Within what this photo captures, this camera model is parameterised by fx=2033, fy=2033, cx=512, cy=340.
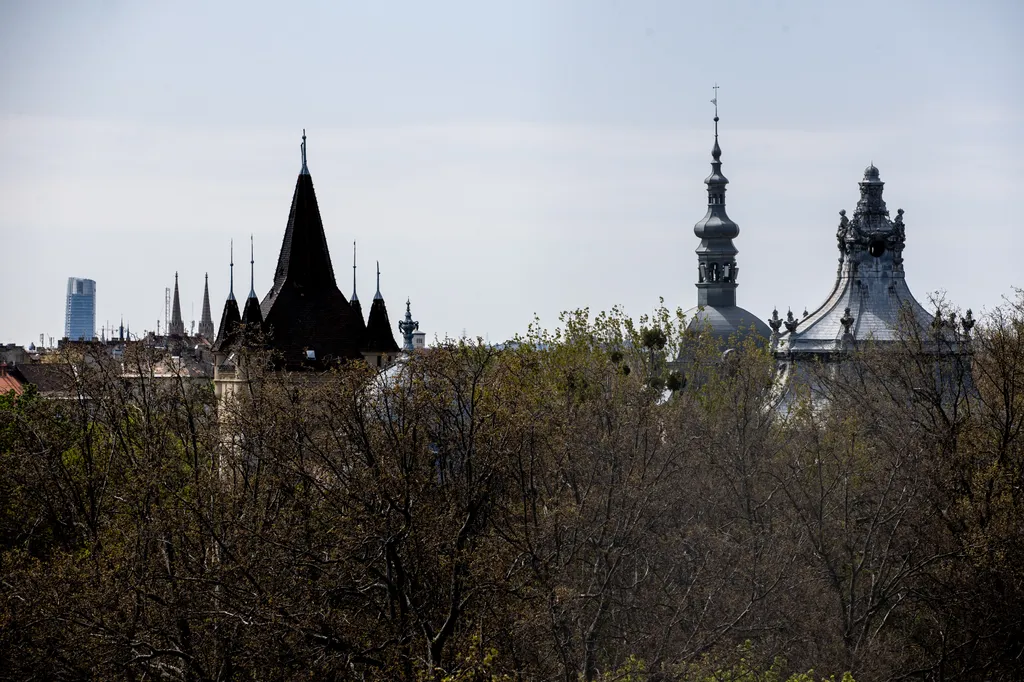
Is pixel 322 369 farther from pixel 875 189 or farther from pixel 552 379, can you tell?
pixel 875 189

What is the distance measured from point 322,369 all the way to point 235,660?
3366 centimetres

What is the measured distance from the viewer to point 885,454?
2082 inches

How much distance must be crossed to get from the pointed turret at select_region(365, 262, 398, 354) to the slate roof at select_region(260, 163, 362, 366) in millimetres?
637

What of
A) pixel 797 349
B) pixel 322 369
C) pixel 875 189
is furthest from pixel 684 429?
pixel 875 189

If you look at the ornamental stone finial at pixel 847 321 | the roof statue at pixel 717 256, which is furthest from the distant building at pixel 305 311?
the roof statue at pixel 717 256

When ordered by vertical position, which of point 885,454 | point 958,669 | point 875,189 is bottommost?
point 958,669

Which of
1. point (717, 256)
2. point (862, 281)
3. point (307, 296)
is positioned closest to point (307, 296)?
point (307, 296)

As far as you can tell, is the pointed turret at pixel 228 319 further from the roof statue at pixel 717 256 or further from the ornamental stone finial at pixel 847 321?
the roof statue at pixel 717 256

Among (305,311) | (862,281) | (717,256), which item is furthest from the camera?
(717,256)

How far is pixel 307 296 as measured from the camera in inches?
2985

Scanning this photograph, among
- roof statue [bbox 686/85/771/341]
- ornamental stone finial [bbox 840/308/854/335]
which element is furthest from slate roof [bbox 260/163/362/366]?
roof statue [bbox 686/85/771/341]

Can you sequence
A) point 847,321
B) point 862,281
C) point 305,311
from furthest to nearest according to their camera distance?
point 862,281
point 847,321
point 305,311

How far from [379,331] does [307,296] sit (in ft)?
11.4

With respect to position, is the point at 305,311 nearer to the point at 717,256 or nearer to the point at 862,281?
the point at 862,281
